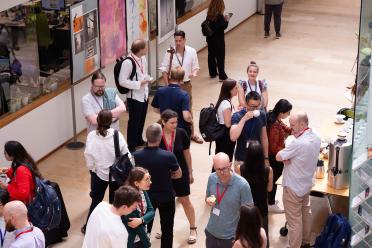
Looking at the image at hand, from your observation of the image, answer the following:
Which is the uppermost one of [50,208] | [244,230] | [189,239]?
[244,230]

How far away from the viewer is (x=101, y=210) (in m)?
5.95

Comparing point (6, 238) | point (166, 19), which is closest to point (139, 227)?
point (6, 238)

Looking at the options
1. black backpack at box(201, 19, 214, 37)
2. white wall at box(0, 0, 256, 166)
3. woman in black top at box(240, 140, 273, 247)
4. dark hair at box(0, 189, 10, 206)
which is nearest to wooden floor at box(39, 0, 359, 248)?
white wall at box(0, 0, 256, 166)

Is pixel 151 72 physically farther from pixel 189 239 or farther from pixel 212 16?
pixel 189 239

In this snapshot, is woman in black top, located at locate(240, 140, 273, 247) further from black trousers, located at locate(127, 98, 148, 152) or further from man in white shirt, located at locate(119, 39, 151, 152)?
black trousers, located at locate(127, 98, 148, 152)

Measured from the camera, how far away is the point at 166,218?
749 cm

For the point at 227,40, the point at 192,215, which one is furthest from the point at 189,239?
the point at 227,40

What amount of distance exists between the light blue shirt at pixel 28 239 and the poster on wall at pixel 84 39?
4.59 m

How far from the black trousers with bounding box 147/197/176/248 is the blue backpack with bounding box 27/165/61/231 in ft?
3.26

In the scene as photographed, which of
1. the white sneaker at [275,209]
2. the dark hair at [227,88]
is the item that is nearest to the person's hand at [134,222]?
the dark hair at [227,88]

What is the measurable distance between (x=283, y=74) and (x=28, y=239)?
853cm

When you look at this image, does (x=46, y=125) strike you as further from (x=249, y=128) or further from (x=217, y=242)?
(x=217, y=242)

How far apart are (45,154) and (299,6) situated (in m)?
10.6

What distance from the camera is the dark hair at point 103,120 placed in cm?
762
